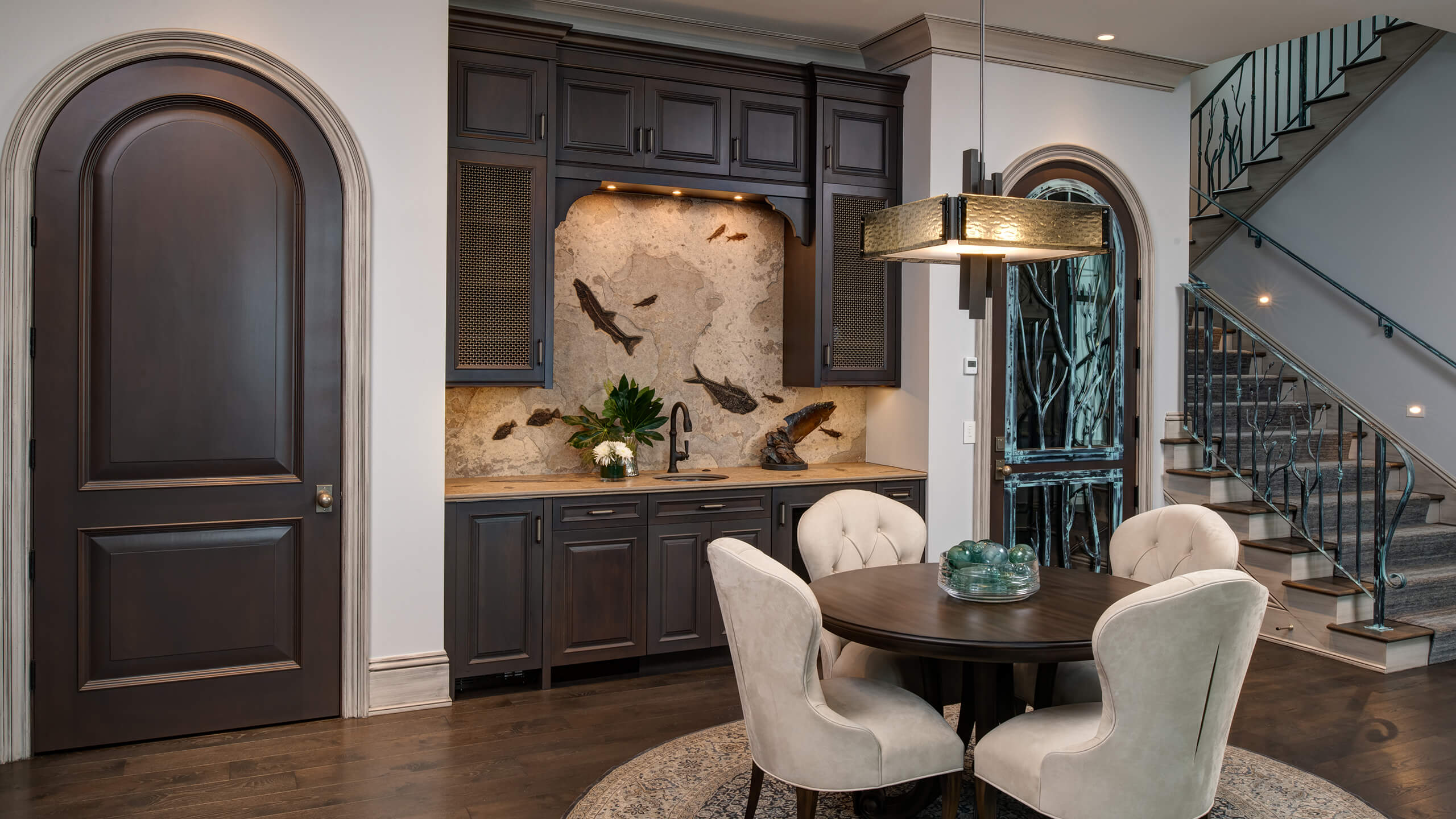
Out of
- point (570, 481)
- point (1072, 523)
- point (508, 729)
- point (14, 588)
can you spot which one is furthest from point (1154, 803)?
point (14, 588)

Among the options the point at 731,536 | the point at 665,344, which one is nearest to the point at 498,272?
the point at 665,344

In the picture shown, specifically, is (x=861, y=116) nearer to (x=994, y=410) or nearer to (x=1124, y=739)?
(x=994, y=410)

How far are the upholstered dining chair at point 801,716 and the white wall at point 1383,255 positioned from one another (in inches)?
178

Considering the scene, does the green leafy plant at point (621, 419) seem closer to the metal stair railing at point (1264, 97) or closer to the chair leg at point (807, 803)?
the chair leg at point (807, 803)

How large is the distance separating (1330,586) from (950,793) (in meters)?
3.17

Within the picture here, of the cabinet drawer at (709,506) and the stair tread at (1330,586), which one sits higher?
the cabinet drawer at (709,506)

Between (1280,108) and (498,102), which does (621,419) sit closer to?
(498,102)

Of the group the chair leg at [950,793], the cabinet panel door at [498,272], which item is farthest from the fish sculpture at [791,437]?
the chair leg at [950,793]

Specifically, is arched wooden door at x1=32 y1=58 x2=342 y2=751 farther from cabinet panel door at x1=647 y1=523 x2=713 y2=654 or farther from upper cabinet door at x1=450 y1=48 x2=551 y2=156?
cabinet panel door at x1=647 y1=523 x2=713 y2=654

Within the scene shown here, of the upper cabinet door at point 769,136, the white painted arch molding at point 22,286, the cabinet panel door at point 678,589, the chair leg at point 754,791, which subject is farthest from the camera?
the upper cabinet door at point 769,136

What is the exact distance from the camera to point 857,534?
3.60 meters

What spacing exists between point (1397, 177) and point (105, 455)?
664cm

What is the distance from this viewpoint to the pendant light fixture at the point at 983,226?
8.25 feet

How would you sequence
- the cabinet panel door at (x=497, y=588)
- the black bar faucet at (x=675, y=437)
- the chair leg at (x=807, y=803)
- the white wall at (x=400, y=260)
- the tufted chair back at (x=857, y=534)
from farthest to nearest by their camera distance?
1. the black bar faucet at (x=675, y=437)
2. the cabinet panel door at (x=497, y=588)
3. the white wall at (x=400, y=260)
4. the tufted chair back at (x=857, y=534)
5. the chair leg at (x=807, y=803)
